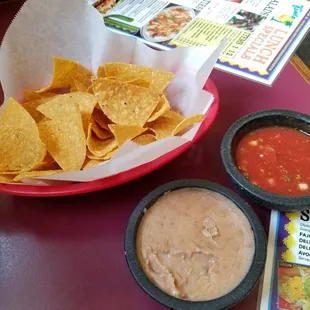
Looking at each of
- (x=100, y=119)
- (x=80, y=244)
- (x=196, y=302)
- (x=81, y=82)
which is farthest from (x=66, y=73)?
(x=196, y=302)

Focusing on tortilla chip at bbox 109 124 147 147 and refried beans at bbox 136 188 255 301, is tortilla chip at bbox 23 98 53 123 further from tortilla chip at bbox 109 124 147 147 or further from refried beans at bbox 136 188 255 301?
refried beans at bbox 136 188 255 301

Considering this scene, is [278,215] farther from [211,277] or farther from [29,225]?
[29,225]

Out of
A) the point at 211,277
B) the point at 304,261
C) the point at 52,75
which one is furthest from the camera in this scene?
the point at 52,75

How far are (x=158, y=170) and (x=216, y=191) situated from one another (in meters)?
0.20

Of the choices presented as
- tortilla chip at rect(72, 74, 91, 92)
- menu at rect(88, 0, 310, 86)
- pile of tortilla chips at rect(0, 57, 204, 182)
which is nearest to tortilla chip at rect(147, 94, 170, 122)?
pile of tortilla chips at rect(0, 57, 204, 182)

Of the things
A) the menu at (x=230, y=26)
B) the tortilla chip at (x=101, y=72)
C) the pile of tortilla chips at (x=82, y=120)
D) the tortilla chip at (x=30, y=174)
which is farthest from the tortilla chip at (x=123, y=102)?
the menu at (x=230, y=26)

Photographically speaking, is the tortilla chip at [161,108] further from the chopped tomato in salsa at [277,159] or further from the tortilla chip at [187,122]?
the chopped tomato in salsa at [277,159]

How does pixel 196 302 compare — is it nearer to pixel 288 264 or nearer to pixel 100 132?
pixel 288 264

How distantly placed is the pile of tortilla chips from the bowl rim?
157 mm

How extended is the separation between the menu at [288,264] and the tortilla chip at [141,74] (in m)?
0.40

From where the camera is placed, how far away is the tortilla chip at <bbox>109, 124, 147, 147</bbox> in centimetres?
99

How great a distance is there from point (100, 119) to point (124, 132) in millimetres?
150

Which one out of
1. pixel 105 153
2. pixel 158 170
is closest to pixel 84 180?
pixel 105 153

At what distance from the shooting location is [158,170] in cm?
110
